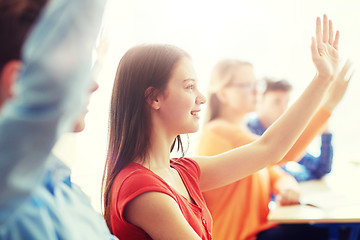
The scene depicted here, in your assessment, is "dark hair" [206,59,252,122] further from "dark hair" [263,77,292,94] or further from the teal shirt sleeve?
the teal shirt sleeve

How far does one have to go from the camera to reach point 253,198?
201 centimetres

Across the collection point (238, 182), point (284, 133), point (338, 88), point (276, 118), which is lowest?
point (238, 182)

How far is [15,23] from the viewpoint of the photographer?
50 centimetres

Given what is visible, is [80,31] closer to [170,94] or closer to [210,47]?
[170,94]

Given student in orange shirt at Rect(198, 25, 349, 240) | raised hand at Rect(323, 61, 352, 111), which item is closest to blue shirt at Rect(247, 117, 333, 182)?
student in orange shirt at Rect(198, 25, 349, 240)

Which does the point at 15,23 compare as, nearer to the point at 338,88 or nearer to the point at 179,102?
the point at 179,102

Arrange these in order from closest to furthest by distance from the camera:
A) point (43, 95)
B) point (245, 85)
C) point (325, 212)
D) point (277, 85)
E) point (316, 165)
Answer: point (43, 95) → point (325, 212) → point (245, 85) → point (316, 165) → point (277, 85)

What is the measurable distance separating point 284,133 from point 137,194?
502 mm

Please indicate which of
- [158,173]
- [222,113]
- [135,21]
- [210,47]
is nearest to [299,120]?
[158,173]

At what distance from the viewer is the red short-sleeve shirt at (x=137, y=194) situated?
95 cm

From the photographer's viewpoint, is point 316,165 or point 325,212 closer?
point 325,212

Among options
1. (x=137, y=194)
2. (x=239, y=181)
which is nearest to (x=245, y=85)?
(x=239, y=181)

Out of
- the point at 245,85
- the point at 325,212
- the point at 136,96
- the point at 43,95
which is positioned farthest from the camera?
the point at 245,85

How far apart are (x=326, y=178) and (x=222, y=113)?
1.11 metres
